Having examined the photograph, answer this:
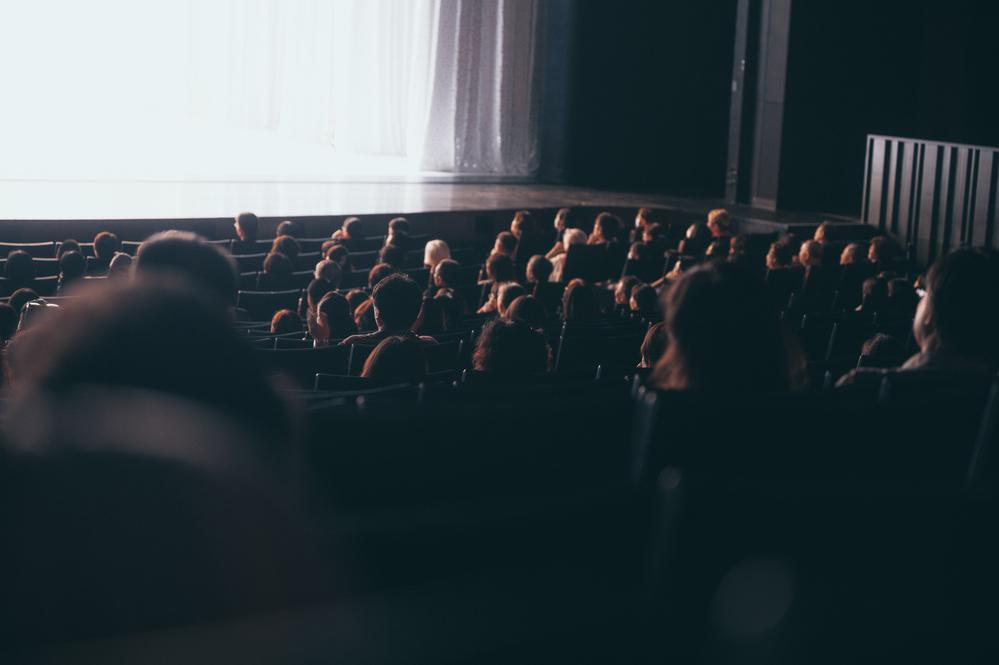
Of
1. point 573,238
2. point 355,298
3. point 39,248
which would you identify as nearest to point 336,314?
point 355,298

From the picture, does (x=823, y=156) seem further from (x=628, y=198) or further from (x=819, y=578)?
(x=819, y=578)

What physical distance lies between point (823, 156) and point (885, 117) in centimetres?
88

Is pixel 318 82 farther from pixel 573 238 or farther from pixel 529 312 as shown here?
pixel 529 312

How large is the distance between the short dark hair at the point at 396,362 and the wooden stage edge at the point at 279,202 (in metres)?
5.63

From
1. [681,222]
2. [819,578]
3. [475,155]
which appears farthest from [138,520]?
[475,155]

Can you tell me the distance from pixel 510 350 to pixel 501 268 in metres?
2.88

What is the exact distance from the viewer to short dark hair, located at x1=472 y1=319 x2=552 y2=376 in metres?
3.80

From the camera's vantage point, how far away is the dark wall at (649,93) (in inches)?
553

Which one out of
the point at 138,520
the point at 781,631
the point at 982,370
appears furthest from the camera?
the point at 982,370

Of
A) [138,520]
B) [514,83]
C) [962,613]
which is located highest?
[514,83]

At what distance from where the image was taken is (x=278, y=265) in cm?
687

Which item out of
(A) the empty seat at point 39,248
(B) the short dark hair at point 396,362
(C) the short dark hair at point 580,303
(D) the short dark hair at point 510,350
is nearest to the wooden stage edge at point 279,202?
(A) the empty seat at point 39,248

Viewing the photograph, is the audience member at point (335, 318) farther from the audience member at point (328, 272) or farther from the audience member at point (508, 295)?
the audience member at point (328, 272)

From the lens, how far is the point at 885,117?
12.8 m
